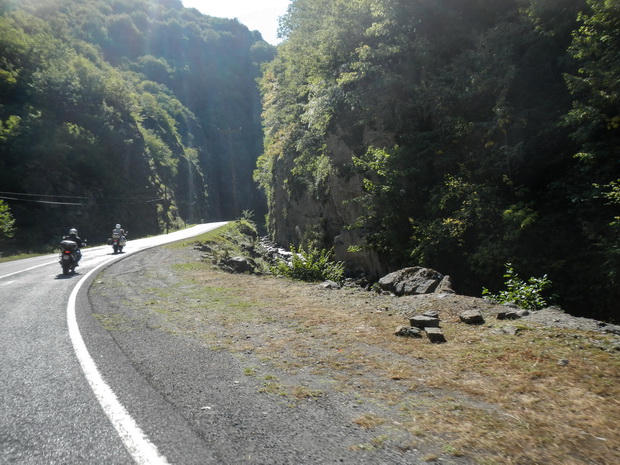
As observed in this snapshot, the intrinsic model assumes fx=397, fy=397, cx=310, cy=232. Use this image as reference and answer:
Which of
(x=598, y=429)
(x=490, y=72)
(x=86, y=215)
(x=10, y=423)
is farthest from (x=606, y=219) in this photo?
(x=86, y=215)

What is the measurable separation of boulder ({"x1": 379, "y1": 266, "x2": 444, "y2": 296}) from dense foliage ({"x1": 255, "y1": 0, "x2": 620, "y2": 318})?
2.48m

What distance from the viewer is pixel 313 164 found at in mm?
25922

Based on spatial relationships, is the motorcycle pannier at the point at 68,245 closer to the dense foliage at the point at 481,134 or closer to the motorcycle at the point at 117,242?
the motorcycle at the point at 117,242

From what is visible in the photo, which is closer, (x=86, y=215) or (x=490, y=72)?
(x=490, y=72)

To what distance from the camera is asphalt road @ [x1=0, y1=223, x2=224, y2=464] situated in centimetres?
291

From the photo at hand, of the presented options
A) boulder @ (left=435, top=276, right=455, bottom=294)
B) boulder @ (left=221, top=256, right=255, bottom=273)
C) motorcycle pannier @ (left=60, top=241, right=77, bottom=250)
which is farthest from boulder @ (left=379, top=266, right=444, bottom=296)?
motorcycle pannier @ (left=60, top=241, right=77, bottom=250)

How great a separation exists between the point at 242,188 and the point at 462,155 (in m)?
117

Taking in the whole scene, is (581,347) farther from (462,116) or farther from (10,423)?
(462,116)

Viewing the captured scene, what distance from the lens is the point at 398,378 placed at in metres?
4.40

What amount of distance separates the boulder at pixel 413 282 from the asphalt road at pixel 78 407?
653 cm

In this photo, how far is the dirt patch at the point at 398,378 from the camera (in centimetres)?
298

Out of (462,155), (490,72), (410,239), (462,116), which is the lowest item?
(410,239)

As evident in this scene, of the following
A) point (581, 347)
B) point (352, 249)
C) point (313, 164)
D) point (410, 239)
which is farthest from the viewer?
point (313, 164)

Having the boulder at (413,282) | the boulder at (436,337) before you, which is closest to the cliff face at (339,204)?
the boulder at (413,282)
